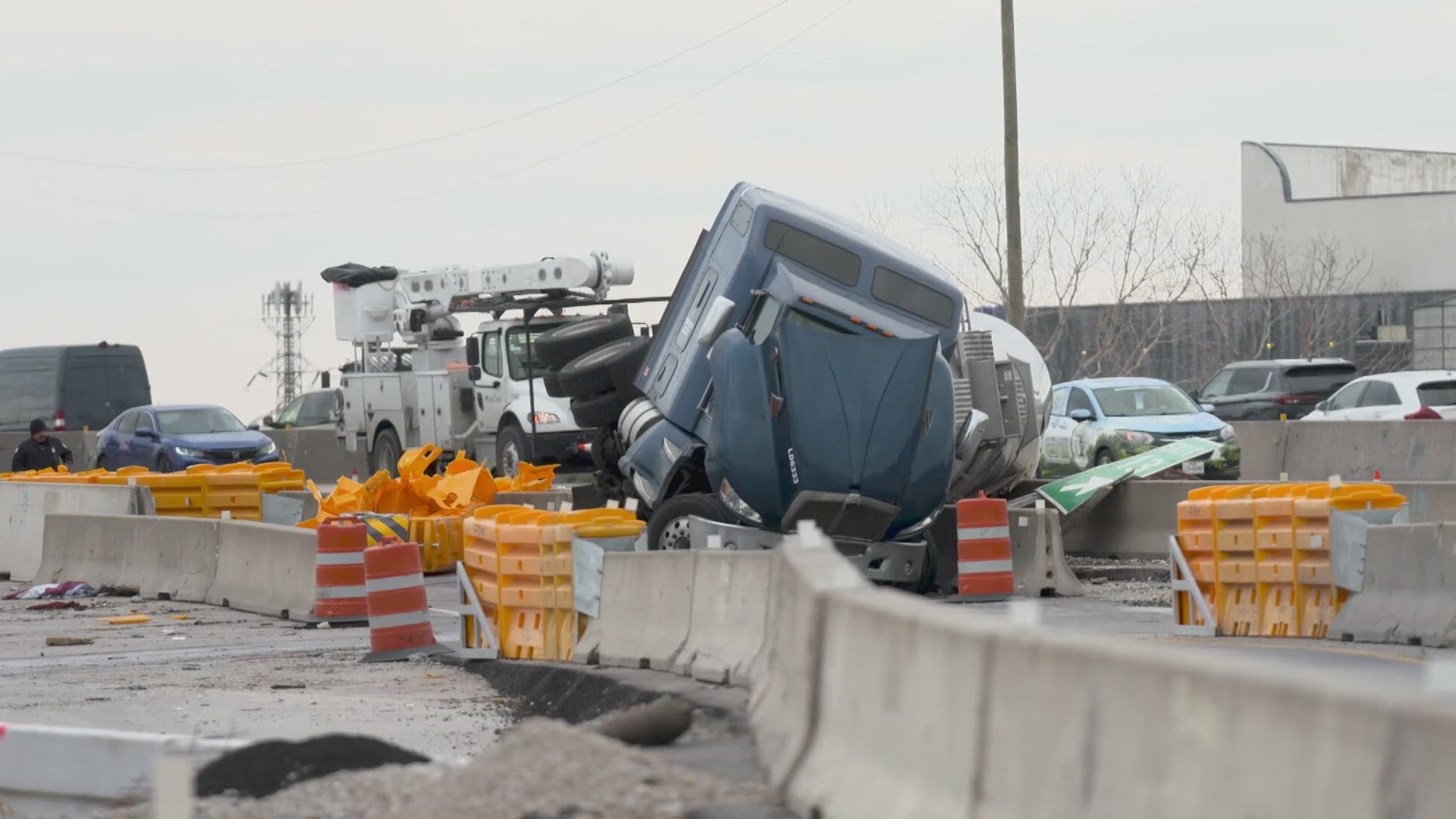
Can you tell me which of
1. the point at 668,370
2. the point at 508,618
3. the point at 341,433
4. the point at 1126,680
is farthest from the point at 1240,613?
the point at 341,433

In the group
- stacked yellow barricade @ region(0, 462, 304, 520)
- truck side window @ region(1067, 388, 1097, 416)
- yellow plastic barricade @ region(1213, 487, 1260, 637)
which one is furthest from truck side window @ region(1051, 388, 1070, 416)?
yellow plastic barricade @ region(1213, 487, 1260, 637)

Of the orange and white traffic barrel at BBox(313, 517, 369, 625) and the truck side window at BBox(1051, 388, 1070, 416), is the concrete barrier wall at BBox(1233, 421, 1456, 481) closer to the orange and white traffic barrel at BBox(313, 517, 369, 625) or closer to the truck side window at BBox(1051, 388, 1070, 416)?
the truck side window at BBox(1051, 388, 1070, 416)

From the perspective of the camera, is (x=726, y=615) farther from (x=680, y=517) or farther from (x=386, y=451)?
(x=386, y=451)

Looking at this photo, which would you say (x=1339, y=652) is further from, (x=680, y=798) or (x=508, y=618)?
(x=680, y=798)

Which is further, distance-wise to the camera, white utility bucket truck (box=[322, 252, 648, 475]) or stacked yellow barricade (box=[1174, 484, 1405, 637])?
white utility bucket truck (box=[322, 252, 648, 475])

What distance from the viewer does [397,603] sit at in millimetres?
14461

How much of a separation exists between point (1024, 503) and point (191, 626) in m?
7.98

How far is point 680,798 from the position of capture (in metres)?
6.74

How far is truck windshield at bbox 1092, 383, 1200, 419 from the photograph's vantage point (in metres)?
29.0

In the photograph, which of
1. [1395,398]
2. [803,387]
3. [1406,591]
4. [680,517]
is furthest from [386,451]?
[1406,591]

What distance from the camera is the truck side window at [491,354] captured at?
29219 millimetres

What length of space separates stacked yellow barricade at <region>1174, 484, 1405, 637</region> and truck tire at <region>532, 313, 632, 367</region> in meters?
8.85

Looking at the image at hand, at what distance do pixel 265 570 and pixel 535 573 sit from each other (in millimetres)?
6359

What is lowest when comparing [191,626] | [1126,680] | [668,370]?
[191,626]
